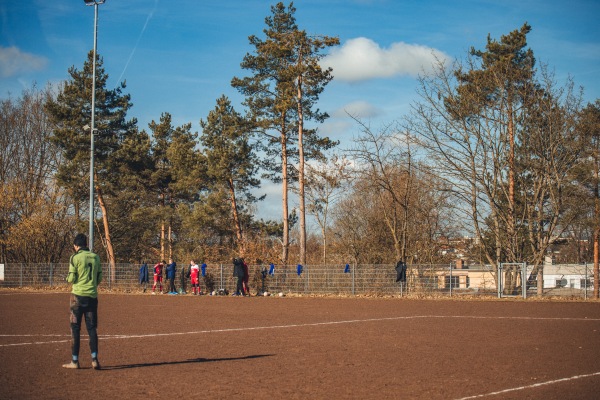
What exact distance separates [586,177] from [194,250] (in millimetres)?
28523

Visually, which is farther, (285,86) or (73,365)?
(285,86)

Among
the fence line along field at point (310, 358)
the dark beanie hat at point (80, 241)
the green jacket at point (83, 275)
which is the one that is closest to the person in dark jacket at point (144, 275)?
the fence line along field at point (310, 358)

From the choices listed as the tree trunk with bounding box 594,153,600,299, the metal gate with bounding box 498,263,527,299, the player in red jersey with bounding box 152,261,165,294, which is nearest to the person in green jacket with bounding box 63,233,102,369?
the metal gate with bounding box 498,263,527,299

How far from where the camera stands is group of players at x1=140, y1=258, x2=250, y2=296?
34.5 metres

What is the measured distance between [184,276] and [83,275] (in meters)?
29.0

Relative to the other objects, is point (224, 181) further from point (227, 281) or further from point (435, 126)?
point (435, 126)

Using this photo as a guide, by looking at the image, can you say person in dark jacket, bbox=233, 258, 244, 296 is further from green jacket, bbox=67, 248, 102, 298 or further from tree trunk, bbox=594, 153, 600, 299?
green jacket, bbox=67, 248, 102, 298

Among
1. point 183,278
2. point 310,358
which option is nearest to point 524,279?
point 183,278

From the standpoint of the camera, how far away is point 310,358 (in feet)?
36.8

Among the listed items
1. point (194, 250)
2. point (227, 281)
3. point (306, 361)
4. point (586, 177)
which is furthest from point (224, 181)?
point (306, 361)

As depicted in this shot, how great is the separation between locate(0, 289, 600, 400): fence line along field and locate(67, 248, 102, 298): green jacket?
3.81 ft

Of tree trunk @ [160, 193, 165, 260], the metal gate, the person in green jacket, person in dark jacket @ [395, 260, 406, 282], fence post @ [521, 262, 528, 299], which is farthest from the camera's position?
tree trunk @ [160, 193, 165, 260]

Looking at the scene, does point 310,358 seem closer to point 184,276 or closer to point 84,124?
point 184,276

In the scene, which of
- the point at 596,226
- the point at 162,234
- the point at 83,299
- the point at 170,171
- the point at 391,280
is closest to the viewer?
the point at 83,299
